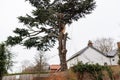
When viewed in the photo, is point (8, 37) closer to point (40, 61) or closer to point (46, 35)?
point (46, 35)

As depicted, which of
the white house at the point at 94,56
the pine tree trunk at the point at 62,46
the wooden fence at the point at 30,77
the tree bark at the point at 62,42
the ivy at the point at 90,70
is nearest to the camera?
the ivy at the point at 90,70

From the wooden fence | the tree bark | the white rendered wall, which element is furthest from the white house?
the wooden fence

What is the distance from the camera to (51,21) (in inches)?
835

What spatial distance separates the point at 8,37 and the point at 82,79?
868cm

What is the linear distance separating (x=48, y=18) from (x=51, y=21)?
897 mm

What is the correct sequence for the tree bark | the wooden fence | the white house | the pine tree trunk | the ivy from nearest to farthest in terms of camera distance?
the ivy
the wooden fence
the tree bark
the pine tree trunk
the white house

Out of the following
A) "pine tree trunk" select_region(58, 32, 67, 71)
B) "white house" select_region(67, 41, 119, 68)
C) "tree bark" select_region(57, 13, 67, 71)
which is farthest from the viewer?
"white house" select_region(67, 41, 119, 68)

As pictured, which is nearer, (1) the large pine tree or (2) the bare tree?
(1) the large pine tree

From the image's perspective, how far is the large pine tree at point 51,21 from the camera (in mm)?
20594

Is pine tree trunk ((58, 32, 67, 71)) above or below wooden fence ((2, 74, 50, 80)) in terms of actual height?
above

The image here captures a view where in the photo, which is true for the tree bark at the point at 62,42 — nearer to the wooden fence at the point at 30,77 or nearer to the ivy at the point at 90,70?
the wooden fence at the point at 30,77

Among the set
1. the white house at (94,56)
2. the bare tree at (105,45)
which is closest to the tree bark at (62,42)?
the white house at (94,56)

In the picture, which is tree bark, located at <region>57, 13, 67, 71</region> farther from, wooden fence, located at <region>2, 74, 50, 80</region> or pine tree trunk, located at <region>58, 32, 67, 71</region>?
wooden fence, located at <region>2, 74, 50, 80</region>

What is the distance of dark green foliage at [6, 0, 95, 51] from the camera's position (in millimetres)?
20578
